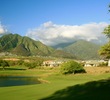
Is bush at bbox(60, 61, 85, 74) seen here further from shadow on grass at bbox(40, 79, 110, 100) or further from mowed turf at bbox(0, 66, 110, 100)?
shadow on grass at bbox(40, 79, 110, 100)

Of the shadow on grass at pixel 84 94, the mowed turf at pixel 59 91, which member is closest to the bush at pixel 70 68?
the mowed turf at pixel 59 91

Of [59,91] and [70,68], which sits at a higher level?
[70,68]

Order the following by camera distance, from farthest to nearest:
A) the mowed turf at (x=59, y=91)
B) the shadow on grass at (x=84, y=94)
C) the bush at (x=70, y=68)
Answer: the bush at (x=70, y=68) → the mowed turf at (x=59, y=91) → the shadow on grass at (x=84, y=94)

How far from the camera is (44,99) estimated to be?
1101 inches

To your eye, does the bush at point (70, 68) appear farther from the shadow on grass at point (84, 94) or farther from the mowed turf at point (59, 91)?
the shadow on grass at point (84, 94)

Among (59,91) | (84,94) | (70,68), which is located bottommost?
(59,91)

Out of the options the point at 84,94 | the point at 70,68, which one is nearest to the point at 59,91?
the point at 84,94

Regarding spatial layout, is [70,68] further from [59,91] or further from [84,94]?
[84,94]

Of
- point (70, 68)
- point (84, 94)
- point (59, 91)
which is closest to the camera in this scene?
point (84, 94)

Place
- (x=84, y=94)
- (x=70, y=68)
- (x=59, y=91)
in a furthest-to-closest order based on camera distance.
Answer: (x=70, y=68) < (x=59, y=91) < (x=84, y=94)

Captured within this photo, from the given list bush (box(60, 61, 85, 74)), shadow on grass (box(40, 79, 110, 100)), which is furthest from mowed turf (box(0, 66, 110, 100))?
bush (box(60, 61, 85, 74))

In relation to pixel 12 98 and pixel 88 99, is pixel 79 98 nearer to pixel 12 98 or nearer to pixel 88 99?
pixel 88 99

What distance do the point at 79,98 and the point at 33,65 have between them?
159 m

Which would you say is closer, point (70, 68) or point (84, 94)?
point (84, 94)
